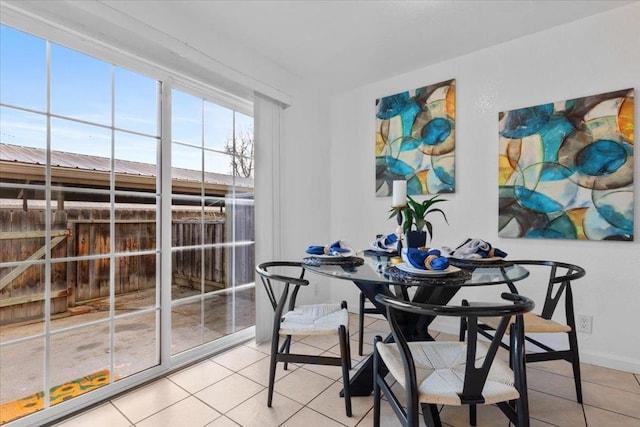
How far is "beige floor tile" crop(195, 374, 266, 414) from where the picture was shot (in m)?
1.83

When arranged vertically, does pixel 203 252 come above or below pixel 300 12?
below

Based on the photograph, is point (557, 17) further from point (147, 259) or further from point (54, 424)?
point (54, 424)

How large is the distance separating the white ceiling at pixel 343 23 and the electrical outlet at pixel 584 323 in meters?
2.19

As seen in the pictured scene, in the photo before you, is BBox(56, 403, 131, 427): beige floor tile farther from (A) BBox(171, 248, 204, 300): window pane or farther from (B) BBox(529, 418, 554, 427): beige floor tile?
(B) BBox(529, 418, 554, 427): beige floor tile

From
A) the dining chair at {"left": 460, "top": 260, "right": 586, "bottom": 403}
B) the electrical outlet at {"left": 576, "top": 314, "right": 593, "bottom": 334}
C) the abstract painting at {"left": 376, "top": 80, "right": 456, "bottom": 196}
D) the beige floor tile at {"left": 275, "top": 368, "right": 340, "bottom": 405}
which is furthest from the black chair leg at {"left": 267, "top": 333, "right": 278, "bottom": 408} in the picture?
the electrical outlet at {"left": 576, "top": 314, "right": 593, "bottom": 334}

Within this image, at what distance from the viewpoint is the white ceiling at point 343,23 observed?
2.05 metres

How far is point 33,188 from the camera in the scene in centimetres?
165

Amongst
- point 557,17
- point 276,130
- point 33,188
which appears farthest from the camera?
point 276,130

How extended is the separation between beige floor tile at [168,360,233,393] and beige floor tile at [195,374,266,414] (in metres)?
0.06

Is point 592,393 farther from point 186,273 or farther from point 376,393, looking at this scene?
point 186,273

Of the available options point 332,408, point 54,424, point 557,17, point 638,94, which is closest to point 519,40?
point 557,17

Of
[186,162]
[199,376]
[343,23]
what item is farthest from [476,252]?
[186,162]

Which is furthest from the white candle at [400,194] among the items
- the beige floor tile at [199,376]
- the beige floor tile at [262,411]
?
the beige floor tile at [199,376]

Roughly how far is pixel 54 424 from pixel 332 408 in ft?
4.84
